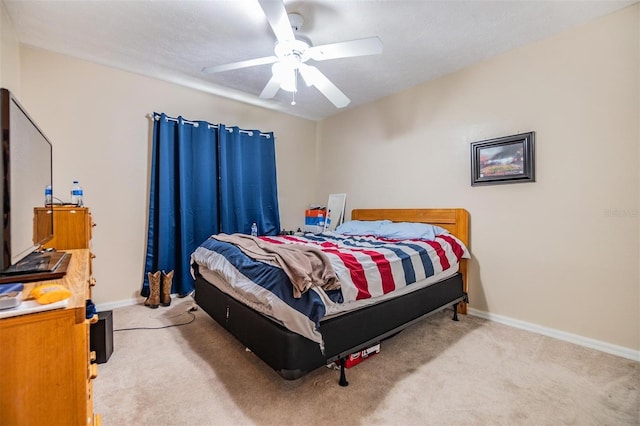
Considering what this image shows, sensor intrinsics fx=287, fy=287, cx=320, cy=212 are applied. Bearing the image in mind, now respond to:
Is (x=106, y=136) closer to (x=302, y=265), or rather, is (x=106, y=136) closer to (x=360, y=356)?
(x=302, y=265)

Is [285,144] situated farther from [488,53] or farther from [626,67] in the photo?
[626,67]

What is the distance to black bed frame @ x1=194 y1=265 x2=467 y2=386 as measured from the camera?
5.08 ft

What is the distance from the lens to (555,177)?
2.44m

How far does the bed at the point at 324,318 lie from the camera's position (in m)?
1.56

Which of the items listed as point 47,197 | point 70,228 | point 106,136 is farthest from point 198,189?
point 47,197

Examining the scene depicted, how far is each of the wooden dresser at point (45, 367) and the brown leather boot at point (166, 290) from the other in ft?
7.99

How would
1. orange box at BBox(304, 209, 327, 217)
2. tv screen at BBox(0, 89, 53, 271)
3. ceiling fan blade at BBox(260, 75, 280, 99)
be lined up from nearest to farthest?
tv screen at BBox(0, 89, 53, 271), ceiling fan blade at BBox(260, 75, 280, 99), orange box at BBox(304, 209, 327, 217)

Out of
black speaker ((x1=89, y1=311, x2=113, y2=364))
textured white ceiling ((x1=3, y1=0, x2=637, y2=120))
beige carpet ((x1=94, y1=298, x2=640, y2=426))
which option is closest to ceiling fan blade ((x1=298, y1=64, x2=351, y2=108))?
textured white ceiling ((x1=3, y1=0, x2=637, y2=120))

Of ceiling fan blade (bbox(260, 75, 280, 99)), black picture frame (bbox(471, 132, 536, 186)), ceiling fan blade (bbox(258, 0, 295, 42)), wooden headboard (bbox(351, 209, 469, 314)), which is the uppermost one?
ceiling fan blade (bbox(258, 0, 295, 42))

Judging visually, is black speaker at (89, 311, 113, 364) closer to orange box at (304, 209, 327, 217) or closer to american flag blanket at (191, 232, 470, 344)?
american flag blanket at (191, 232, 470, 344)

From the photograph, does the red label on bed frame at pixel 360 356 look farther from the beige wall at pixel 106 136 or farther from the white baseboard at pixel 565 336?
the beige wall at pixel 106 136

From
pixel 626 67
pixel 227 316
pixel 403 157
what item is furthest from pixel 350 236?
pixel 626 67

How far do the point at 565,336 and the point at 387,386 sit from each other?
174cm

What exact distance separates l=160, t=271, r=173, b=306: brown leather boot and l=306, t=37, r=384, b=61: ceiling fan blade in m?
2.65
